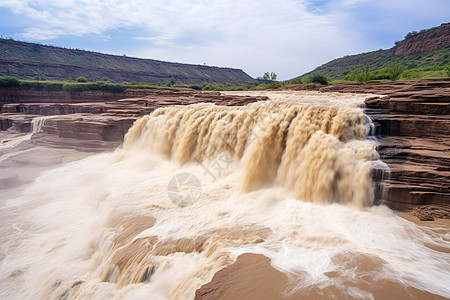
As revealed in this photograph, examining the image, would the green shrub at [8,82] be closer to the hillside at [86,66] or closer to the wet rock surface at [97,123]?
the wet rock surface at [97,123]

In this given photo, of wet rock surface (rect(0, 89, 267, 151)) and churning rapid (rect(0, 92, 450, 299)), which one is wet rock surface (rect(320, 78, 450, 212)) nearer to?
churning rapid (rect(0, 92, 450, 299))

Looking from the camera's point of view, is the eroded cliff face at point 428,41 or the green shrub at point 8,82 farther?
the eroded cliff face at point 428,41

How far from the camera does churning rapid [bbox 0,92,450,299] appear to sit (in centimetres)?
523

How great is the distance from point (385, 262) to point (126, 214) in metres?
7.02

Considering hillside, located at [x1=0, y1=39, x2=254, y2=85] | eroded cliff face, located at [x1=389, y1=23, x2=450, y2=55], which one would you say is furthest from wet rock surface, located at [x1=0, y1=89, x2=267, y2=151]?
eroded cliff face, located at [x1=389, y1=23, x2=450, y2=55]

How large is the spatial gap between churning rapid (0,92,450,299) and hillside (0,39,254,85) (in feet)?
158

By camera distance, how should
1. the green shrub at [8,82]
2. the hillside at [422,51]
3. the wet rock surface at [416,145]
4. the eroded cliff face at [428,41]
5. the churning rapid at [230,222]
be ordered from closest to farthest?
the churning rapid at [230,222] < the wet rock surface at [416,145] < the green shrub at [8,82] < the hillside at [422,51] < the eroded cliff face at [428,41]

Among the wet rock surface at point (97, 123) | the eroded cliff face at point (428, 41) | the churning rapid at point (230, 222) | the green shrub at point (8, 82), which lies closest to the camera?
the churning rapid at point (230, 222)

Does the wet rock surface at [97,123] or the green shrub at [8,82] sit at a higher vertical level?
the green shrub at [8,82]

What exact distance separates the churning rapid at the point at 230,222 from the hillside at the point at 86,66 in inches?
1902

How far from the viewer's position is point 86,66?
60125mm

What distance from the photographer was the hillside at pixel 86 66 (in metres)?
48.4

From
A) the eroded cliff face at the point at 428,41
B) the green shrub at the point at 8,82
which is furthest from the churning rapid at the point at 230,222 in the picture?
the eroded cliff face at the point at 428,41

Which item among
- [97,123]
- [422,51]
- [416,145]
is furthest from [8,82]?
[422,51]
